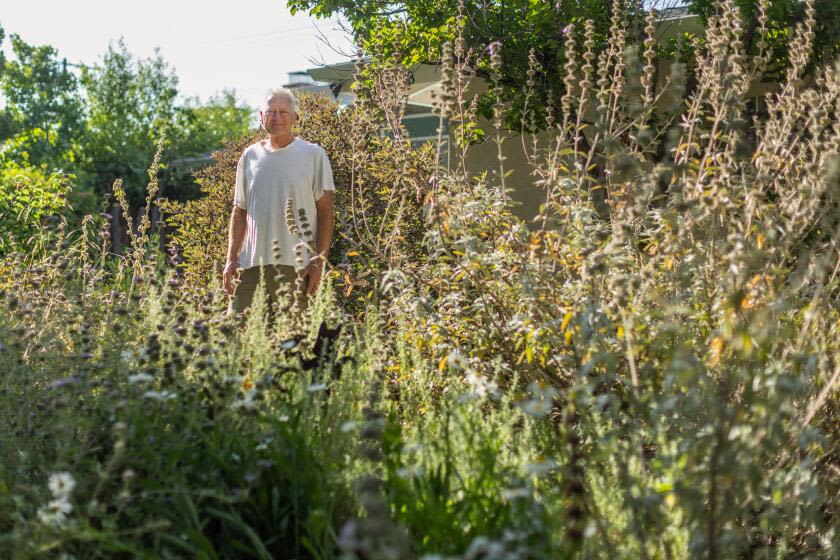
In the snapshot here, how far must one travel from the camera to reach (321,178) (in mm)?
5453

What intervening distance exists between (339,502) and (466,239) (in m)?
1.38

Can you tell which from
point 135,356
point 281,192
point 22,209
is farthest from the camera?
point 22,209

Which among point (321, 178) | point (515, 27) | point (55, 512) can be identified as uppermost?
point (515, 27)

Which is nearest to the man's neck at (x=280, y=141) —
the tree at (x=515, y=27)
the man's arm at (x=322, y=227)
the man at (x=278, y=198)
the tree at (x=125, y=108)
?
the man at (x=278, y=198)

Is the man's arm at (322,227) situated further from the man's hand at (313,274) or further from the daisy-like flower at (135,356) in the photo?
the daisy-like flower at (135,356)

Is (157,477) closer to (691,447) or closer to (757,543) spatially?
(691,447)

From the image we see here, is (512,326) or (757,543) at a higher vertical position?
(512,326)

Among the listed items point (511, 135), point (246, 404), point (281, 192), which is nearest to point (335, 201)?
point (281, 192)

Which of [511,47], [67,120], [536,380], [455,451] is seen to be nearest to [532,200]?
[511,47]

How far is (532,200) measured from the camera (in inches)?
477

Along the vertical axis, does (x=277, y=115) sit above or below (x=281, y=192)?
above

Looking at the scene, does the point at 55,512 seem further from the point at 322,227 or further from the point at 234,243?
the point at 234,243

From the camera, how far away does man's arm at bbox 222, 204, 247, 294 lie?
5602 millimetres

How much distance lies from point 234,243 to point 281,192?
52 centimetres
